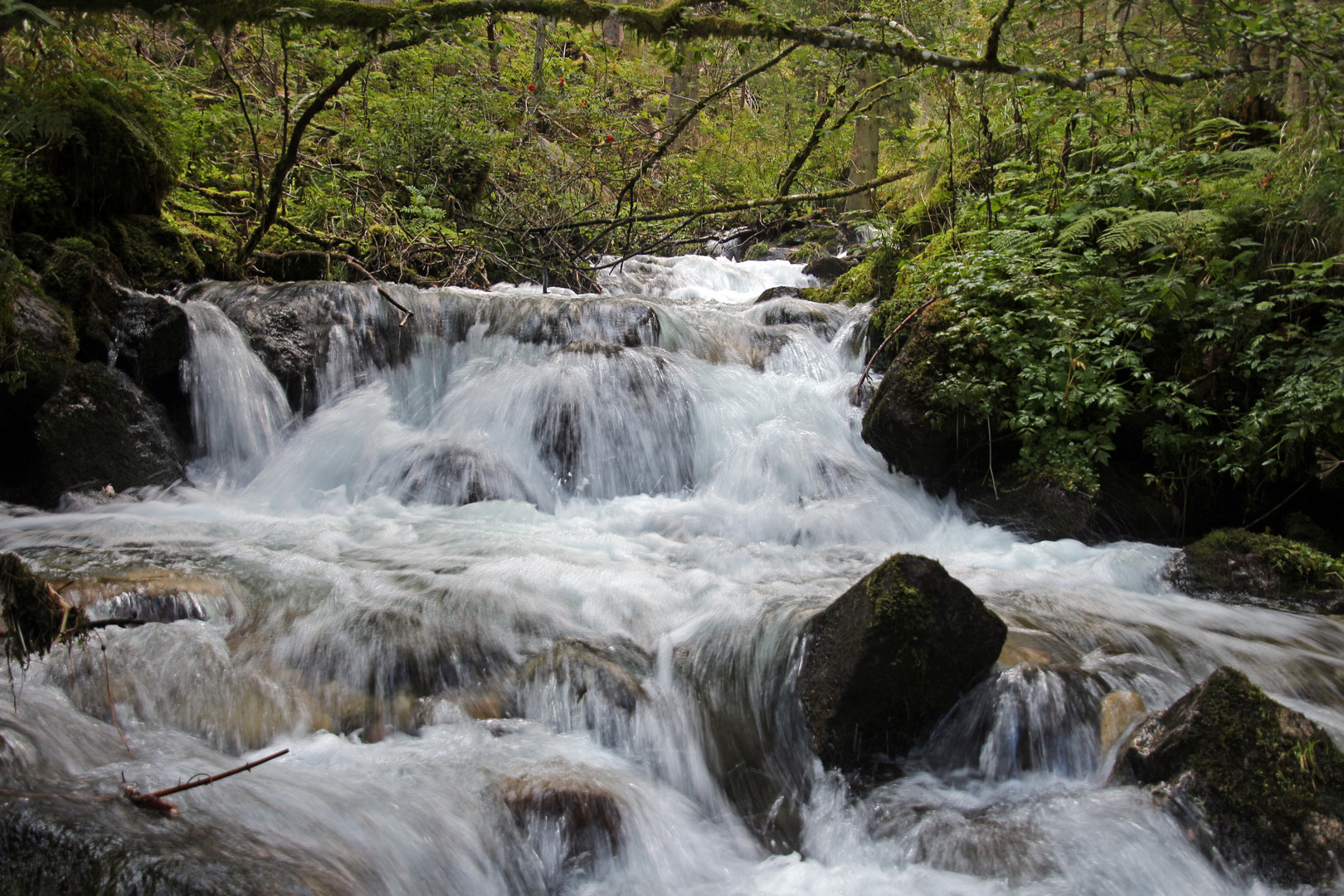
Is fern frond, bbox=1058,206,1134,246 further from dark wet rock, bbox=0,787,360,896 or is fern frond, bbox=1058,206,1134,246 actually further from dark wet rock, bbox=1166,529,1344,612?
dark wet rock, bbox=0,787,360,896

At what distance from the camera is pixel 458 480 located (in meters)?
6.17

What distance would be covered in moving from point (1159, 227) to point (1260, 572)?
233cm

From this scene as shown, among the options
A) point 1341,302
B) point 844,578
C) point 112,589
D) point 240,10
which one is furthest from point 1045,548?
point 240,10

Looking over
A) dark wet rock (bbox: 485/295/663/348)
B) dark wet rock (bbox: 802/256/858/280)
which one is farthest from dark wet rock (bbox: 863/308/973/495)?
dark wet rock (bbox: 802/256/858/280)

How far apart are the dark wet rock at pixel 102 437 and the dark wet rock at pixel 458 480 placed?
1.74m

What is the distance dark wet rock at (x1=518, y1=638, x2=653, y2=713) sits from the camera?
3.42m

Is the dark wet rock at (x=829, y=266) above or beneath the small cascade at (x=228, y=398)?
above

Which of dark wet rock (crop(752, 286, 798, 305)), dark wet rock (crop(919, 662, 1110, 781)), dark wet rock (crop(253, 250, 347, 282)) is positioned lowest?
dark wet rock (crop(919, 662, 1110, 781))

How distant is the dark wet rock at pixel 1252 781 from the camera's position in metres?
2.47

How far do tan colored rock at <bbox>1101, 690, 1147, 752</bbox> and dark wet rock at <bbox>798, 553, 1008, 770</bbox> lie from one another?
495 mm

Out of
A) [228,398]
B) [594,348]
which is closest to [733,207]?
[594,348]

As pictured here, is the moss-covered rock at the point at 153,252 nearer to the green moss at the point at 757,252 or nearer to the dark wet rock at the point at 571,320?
the dark wet rock at the point at 571,320

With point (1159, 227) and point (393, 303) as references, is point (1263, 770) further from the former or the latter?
point (393, 303)

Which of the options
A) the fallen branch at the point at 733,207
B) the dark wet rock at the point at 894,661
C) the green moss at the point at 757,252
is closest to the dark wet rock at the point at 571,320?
the fallen branch at the point at 733,207
